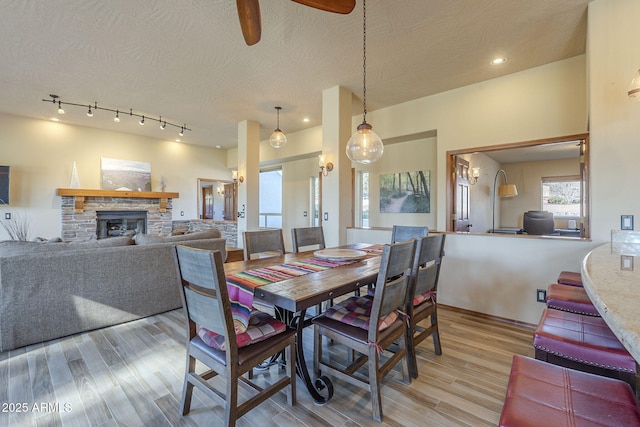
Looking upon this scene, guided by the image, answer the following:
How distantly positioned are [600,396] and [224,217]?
29.8 feet

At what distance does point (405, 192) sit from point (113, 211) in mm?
6286

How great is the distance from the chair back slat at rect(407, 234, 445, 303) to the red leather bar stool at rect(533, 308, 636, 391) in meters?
0.71

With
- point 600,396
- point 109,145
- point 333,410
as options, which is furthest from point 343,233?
point 109,145

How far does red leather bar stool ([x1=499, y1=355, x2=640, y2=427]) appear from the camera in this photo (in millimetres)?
850

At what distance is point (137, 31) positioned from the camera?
270 centimetres

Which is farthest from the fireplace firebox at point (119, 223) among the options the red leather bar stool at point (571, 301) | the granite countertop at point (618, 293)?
the granite countertop at point (618, 293)

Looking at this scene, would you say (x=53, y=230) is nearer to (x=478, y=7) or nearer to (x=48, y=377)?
(x=48, y=377)

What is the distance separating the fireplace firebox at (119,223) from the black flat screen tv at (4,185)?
4.44 ft

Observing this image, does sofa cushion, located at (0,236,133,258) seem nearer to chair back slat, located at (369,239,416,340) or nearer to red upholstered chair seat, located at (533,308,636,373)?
chair back slat, located at (369,239,416,340)

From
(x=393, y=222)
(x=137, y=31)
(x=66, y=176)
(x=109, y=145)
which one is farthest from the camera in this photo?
(x=109, y=145)

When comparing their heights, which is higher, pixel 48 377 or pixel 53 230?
pixel 53 230

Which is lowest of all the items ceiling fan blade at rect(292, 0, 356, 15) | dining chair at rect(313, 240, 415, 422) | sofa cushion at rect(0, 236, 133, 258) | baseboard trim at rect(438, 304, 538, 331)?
baseboard trim at rect(438, 304, 538, 331)

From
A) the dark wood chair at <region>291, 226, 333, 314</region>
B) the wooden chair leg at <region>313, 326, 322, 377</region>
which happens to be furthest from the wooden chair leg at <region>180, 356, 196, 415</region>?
the dark wood chair at <region>291, 226, 333, 314</region>

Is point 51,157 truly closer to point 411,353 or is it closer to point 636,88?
point 411,353
